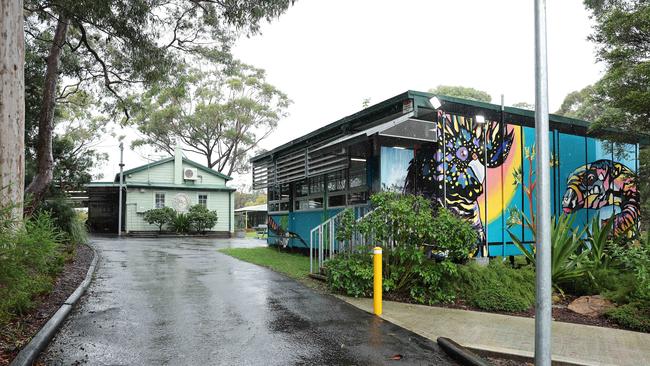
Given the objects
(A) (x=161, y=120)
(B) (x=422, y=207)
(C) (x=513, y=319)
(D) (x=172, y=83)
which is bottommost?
(C) (x=513, y=319)

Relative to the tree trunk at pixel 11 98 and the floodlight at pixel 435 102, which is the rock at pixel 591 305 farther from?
the tree trunk at pixel 11 98

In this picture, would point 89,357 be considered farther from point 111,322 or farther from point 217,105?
point 217,105

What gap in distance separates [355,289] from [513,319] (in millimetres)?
2542

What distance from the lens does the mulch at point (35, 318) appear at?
4.54 m

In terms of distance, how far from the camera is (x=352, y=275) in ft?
25.6

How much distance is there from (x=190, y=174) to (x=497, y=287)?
26.4 metres

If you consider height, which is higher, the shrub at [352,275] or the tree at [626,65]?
the tree at [626,65]

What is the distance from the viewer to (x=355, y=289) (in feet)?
25.3

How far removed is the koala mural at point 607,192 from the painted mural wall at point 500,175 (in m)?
0.03

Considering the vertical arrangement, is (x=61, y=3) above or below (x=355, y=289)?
above

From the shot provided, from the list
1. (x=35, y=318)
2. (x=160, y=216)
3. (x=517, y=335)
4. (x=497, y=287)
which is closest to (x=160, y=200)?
(x=160, y=216)

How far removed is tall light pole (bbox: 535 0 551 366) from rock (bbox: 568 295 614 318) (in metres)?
3.54

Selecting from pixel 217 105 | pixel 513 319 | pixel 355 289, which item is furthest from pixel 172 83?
pixel 217 105

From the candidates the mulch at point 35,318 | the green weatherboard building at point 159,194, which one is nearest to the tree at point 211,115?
the green weatherboard building at point 159,194
